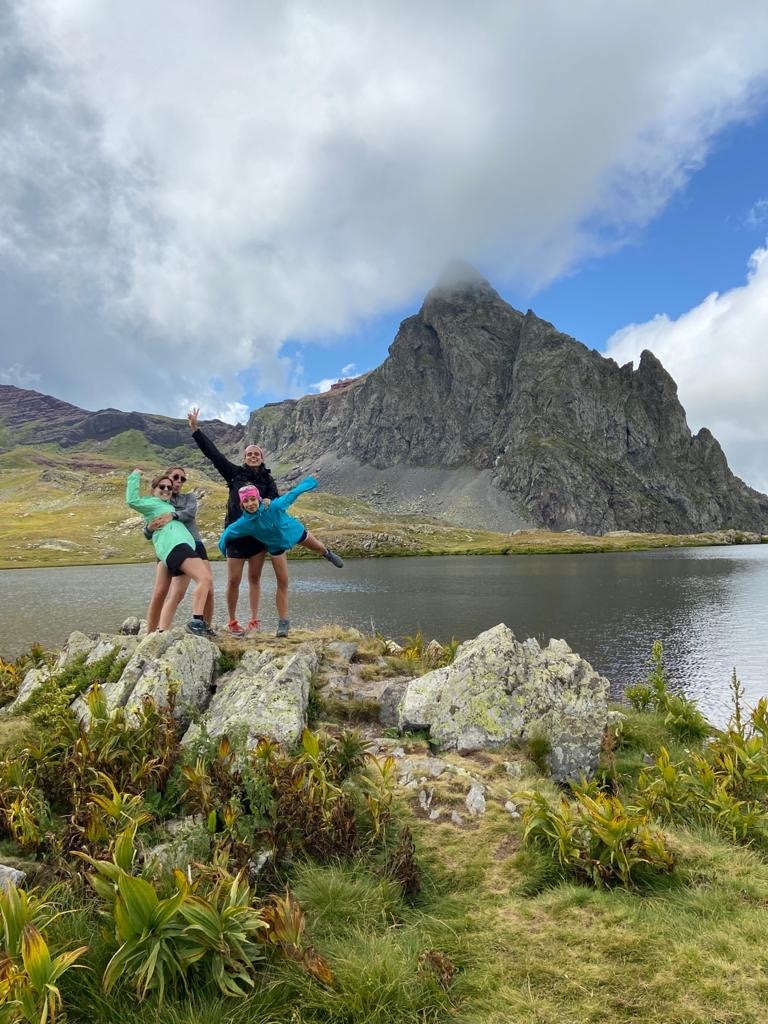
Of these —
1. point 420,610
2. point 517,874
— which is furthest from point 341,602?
point 517,874

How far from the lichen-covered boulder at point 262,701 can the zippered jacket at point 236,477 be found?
158 inches

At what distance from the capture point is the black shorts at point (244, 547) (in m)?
13.2

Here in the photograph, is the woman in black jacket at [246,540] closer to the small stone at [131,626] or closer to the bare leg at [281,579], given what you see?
the bare leg at [281,579]

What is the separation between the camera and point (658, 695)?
1595 cm

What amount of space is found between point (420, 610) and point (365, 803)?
43.9 meters

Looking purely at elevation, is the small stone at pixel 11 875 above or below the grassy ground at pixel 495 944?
above

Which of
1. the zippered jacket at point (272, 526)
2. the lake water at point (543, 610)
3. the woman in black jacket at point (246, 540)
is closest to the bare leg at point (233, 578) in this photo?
the woman in black jacket at point (246, 540)

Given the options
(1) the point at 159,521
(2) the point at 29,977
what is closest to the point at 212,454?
(1) the point at 159,521

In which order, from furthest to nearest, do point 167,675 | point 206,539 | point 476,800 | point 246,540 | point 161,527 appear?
point 206,539, point 246,540, point 161,527, point 167,675, point 476,800

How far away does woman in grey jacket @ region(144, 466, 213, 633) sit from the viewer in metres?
12.2

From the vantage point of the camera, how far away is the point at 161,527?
488 inches

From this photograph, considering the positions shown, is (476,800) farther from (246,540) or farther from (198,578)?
(246,540)

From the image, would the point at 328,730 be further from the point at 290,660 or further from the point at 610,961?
the point at 610,961

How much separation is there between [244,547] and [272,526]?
1.21 metres
